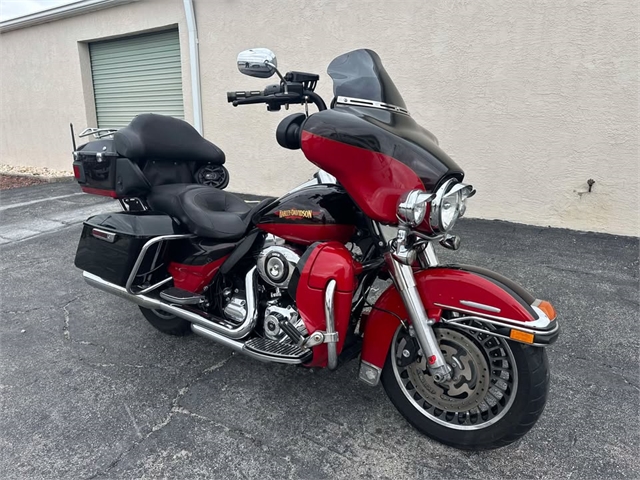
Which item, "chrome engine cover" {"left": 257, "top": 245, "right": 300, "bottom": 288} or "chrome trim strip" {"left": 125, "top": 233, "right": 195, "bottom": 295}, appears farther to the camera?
"chrome trim strip" {"left": 125, "top": 233, "right": 195, "bottom": 295}

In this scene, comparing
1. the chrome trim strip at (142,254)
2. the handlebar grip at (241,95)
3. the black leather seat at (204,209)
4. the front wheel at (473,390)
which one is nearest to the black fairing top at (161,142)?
the black leather seat at (204,209)

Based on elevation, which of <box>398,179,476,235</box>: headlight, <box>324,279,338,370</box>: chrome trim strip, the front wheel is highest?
<box>398,179,476,235</box>: headlight

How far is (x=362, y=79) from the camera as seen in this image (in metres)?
2.09

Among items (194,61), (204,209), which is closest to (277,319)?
(204,209)

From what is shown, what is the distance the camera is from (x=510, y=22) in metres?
5.36

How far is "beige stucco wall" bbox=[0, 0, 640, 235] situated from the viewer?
5090mm

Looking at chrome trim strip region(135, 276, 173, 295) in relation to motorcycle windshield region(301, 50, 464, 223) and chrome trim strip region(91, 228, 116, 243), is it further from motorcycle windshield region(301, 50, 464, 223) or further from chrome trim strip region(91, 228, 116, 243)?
motorcycle windshield region(301, 50, 464, 223)

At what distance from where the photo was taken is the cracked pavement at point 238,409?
202cm

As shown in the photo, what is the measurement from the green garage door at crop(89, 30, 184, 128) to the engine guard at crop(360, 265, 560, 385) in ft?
25.4

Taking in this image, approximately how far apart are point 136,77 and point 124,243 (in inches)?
314

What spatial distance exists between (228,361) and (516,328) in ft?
5.85

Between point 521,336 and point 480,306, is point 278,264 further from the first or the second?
point 521,336

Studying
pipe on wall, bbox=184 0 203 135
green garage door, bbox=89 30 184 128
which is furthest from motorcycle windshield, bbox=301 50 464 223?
green garage door, bbox=89 30 184 128

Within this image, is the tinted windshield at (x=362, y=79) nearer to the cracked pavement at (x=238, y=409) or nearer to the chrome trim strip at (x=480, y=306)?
the chrome trim strip at (x=480, y=306)
